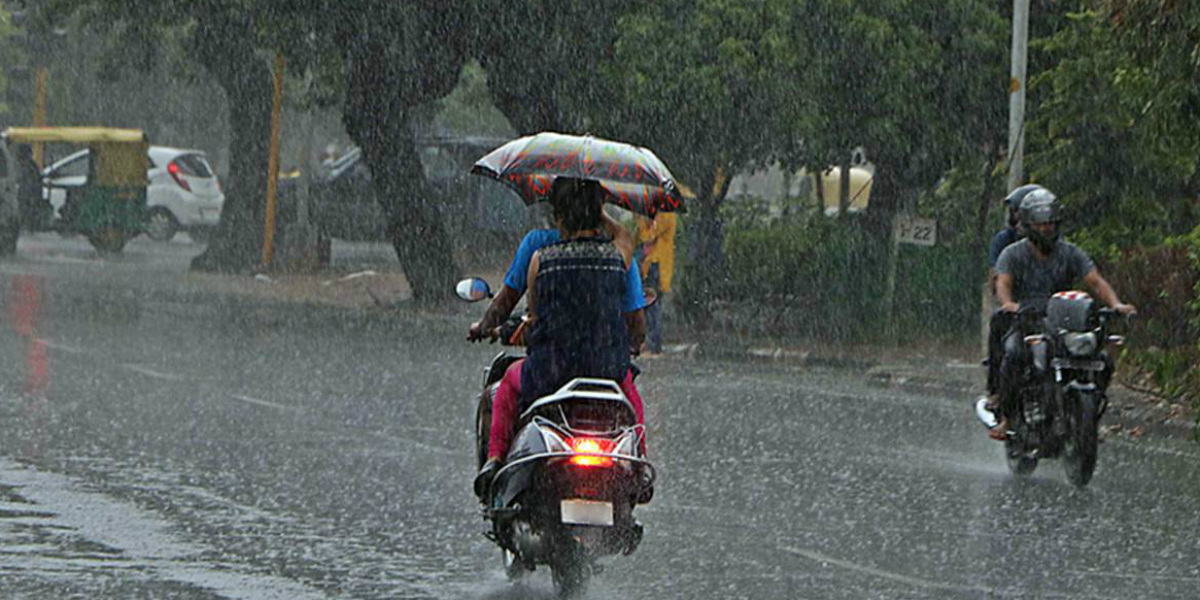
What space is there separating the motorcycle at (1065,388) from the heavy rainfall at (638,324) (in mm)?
26

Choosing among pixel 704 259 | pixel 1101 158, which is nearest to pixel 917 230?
pixel 1101 158

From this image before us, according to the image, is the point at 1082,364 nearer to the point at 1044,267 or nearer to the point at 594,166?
the point at 1044,267

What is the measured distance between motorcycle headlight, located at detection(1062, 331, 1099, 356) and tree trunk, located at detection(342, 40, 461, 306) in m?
17.9

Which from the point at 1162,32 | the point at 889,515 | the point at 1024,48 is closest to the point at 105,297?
the point at 1024,48

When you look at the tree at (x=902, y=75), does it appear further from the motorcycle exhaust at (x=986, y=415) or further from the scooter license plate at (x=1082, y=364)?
the scooter license plate at (x=1082, y=364)

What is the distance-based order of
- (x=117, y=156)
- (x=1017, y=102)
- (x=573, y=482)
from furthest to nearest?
(x=117, y=156)
(x=1017, y=102)
(x=573, y=482)

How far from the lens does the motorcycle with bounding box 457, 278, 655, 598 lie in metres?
8.64

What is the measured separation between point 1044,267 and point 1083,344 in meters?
0.77

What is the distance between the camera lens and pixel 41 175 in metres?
42.6

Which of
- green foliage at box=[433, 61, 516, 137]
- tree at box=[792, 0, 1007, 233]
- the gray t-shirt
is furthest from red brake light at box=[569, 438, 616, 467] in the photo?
green foliage at box=[433, 61, 516, 137]

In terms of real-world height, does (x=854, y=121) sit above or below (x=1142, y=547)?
above

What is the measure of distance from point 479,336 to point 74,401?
7.76 meters

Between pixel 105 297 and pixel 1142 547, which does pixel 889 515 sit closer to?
pixel 1142 547

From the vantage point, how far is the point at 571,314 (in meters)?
9.05
